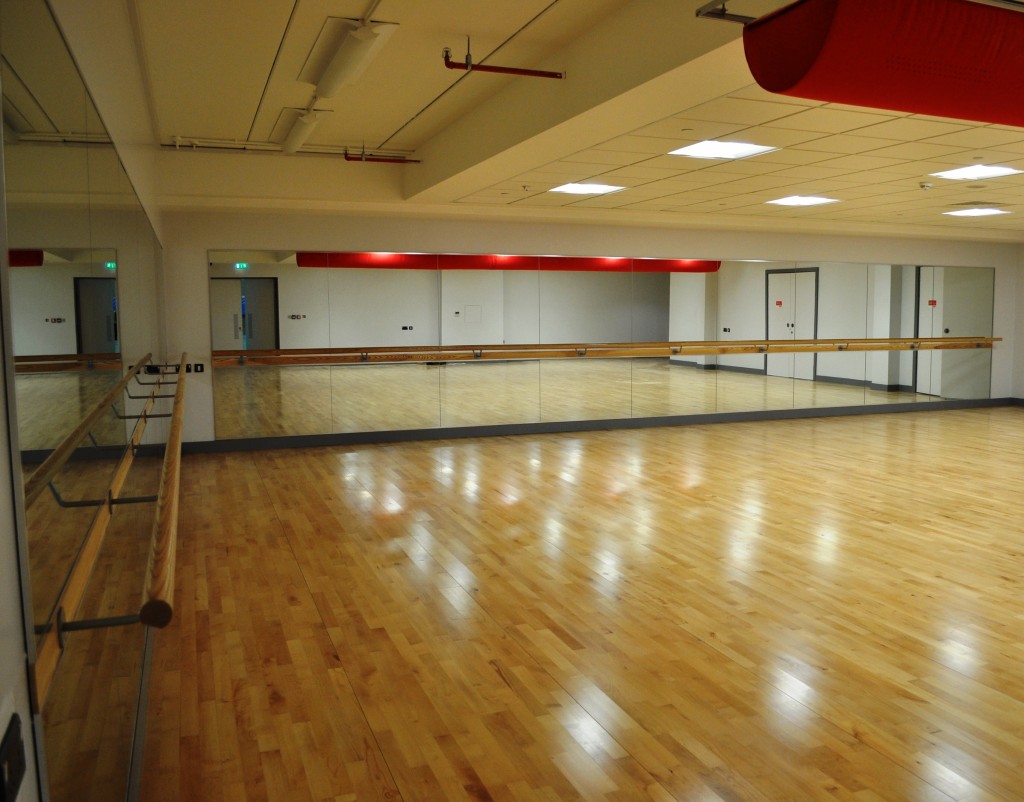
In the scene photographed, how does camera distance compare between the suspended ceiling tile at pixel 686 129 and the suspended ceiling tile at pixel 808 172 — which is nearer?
the suspended ceiling tile at pixel 686 129

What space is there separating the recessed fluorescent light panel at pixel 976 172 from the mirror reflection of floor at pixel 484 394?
16.2ft

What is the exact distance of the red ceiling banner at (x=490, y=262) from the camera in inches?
392

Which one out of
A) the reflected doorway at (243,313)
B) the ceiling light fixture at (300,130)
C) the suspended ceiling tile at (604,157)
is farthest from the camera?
the reflected doorway at (243,313)

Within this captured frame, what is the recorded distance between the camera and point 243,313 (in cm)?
962

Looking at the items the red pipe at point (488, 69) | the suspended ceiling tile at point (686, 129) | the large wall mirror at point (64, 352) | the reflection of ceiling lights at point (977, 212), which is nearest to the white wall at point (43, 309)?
the large wall mirror at point (64, 352)

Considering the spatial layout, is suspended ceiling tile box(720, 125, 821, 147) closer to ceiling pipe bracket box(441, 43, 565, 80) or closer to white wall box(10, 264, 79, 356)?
ceiling pipe bracket box(441, 43, 565, 80)

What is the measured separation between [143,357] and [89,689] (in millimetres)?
2810

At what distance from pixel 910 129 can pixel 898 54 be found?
3.41m

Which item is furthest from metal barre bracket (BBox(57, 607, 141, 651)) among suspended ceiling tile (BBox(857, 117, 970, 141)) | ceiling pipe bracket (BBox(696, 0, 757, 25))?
suspended ceiling tile (BBox(857, 117, 970, 141))

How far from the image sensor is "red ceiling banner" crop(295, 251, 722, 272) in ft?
32.7

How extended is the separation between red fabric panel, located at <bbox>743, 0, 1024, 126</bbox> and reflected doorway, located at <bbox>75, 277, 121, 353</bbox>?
228 centimetres

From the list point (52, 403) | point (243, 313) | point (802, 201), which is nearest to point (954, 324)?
point (802, 201)

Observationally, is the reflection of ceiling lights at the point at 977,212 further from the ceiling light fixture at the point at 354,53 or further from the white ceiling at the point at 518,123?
the ceiling light fixture at the point at 354,53

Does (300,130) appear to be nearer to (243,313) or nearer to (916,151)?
(243,313)
